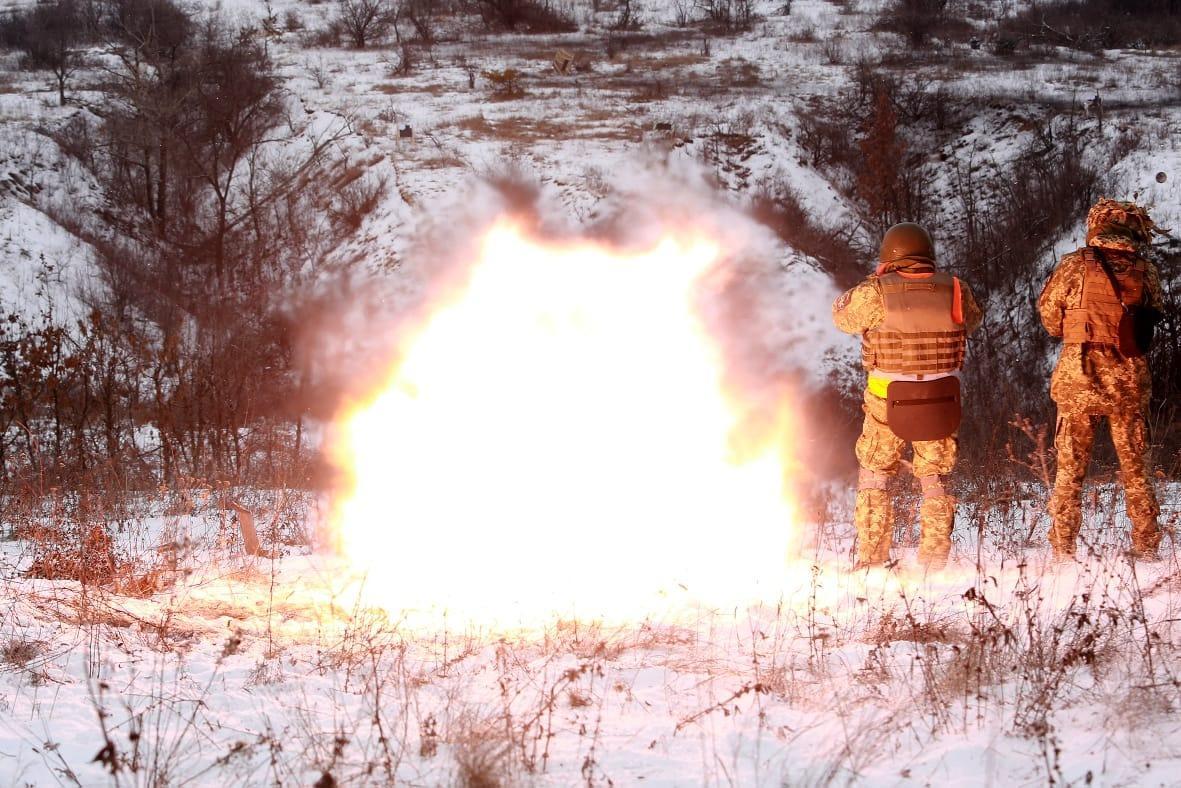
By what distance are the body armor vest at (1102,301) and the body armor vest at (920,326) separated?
2.37ft

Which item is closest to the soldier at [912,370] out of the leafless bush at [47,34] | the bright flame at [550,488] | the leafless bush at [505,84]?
the bright flame at [550,488]

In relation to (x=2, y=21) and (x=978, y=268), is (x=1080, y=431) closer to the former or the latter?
(x=978, y=268)

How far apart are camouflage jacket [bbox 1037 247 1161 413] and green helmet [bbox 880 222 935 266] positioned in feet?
2.58

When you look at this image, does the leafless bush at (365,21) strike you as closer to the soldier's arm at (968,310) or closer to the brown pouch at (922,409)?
the soldier's arm at (968,310)

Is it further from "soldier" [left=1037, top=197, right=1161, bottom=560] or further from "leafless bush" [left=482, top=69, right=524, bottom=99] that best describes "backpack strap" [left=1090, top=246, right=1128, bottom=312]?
"leafless bush" [left=482, top=69, right=524, bottom=99]

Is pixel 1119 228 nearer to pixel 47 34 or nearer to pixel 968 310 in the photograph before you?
pixel 968 310

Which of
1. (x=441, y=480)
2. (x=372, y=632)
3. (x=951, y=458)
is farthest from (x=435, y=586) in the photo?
(x=951, y=458)

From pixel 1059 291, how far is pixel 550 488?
446cm

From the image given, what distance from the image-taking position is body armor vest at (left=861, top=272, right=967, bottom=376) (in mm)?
5738

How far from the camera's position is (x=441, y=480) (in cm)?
851

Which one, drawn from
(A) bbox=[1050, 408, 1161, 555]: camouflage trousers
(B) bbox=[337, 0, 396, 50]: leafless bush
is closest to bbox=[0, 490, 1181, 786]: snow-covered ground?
(A) bbox=[1050, 408, 1161, 555]: camouflage trousers

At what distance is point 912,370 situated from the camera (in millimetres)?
5793

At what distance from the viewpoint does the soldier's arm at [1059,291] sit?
5.73 m

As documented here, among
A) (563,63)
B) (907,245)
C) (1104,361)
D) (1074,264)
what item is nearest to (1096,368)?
(1104,361)
